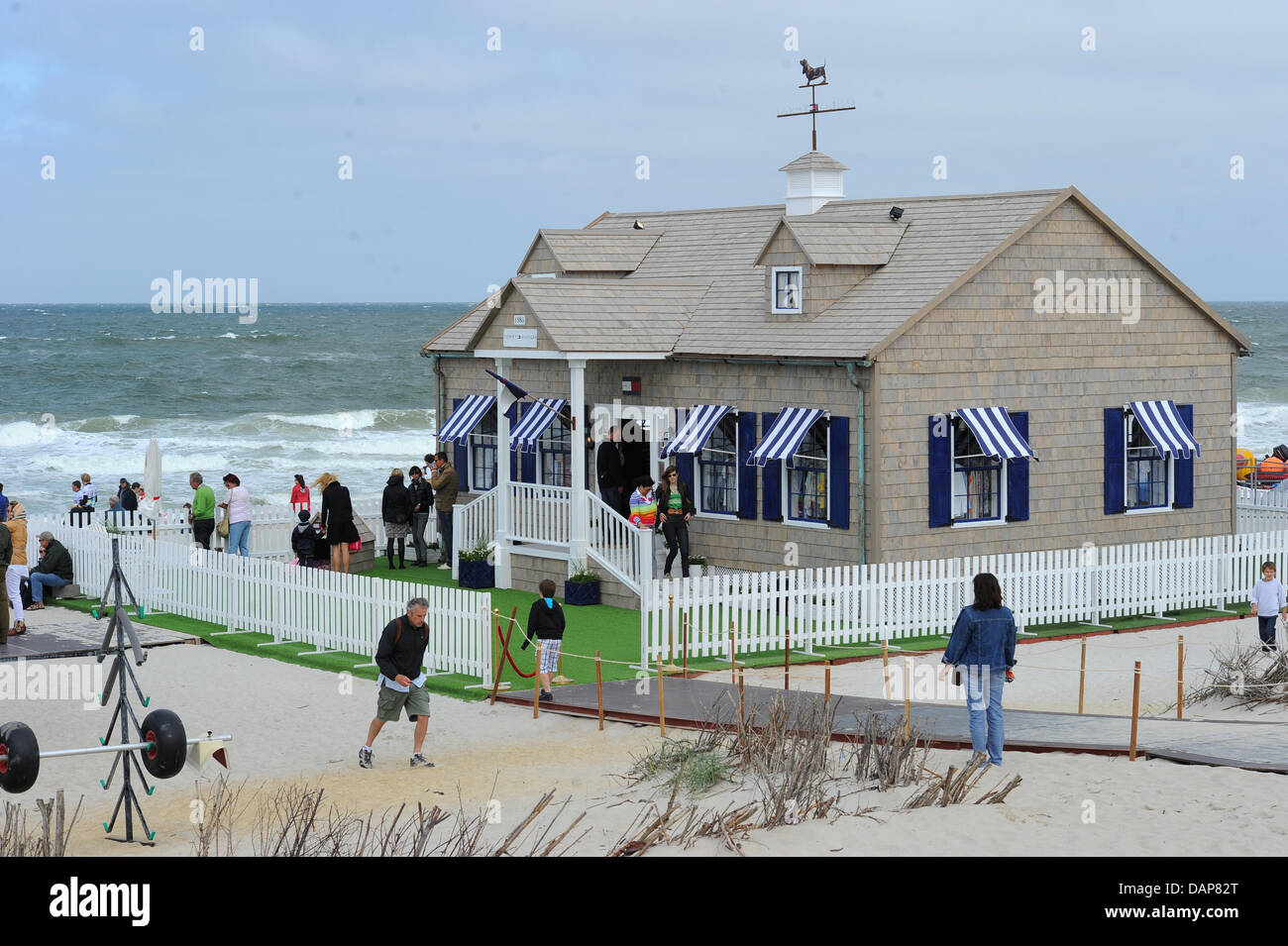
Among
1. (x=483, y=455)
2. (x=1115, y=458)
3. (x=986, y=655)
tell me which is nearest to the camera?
(x=986, y=655)

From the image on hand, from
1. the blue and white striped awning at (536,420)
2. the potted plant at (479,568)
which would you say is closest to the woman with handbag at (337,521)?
the potted plant at (479,568)

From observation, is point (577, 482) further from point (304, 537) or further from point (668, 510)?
point (304, 537)

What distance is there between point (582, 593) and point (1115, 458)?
7.74 metres

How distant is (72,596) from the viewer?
Result: 84.2ft

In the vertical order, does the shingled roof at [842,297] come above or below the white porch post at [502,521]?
above

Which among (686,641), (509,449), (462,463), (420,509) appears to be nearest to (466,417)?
(462,463)

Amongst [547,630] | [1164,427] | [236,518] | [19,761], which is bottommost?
[19,761]

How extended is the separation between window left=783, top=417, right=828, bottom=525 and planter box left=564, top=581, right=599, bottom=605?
287cm

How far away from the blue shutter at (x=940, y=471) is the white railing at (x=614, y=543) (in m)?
3.79

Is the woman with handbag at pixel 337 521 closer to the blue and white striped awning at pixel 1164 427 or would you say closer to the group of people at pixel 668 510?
the group of people at pixel 668 510

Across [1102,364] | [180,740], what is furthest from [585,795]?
[1102,364]

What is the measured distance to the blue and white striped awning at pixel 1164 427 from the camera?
24.6 meters

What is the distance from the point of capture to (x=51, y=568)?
25609 mm

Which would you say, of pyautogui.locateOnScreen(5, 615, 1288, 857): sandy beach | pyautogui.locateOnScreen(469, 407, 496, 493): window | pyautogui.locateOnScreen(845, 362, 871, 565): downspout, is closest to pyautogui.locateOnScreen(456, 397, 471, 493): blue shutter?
pyautogui.locateOnScreen(469, 407, 496, 493): window
